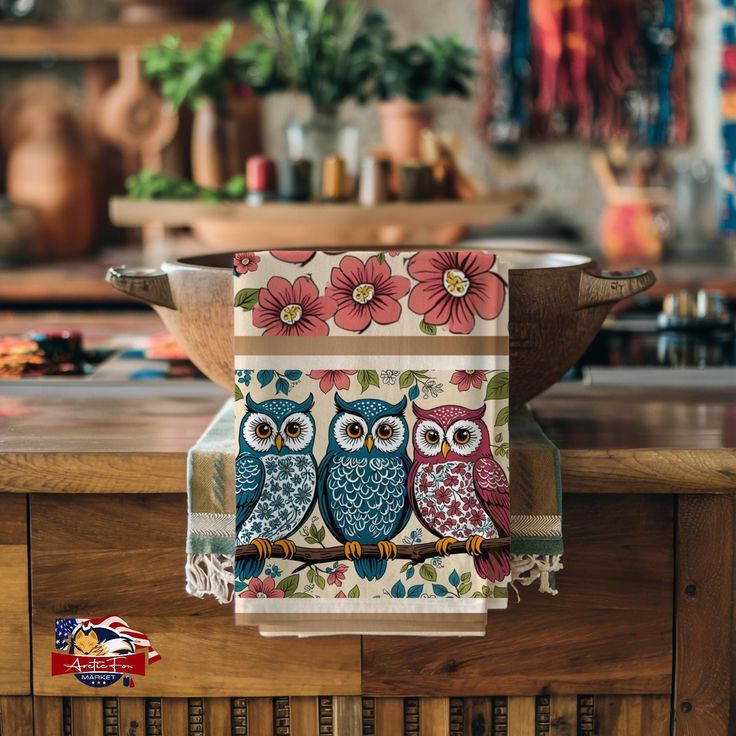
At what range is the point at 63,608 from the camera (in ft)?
3.55

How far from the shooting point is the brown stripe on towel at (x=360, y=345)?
0.97 meters

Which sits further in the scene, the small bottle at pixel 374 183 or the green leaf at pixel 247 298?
the small bottle at pixel 374 183

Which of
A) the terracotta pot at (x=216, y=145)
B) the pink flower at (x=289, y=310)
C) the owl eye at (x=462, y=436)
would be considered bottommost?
the owl eye at (x=462, y=436)

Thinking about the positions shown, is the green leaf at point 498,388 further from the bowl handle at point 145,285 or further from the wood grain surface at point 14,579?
the wood grain surface at point 14,579

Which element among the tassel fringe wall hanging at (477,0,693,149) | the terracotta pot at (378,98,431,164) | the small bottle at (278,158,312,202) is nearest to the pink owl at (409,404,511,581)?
the small bottle at (278,158,312,202)

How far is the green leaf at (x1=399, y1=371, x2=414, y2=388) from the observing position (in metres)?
0.97

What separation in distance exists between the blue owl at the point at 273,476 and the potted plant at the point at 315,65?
1.73 metres

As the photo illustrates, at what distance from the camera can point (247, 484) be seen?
3.15ft

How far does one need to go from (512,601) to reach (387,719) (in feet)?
0.54

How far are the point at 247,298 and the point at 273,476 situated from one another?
6.0 inches

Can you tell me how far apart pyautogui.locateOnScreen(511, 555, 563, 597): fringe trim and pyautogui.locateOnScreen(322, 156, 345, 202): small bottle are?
168 cm

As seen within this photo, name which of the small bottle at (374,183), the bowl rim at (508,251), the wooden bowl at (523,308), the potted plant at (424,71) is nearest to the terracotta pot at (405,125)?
the potted plant at (424,71)

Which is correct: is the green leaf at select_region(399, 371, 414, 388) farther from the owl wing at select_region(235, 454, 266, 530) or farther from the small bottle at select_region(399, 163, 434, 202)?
the small bottle at select_region(399, 163, 434, 202)

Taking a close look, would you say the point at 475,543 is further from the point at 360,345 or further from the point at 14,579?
the point at 14,579
